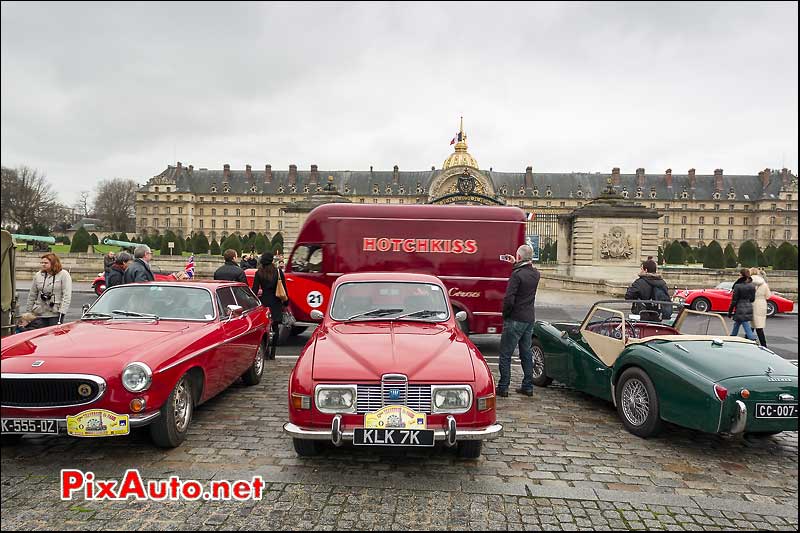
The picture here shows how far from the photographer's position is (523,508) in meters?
3.95

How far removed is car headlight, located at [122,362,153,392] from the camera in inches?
179

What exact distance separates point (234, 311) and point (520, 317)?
388 centimetres

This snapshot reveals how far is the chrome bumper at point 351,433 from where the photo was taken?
420cm

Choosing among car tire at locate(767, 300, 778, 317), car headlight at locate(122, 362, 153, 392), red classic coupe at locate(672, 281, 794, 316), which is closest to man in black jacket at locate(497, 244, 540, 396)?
car headlight at locate(122, 362, 153, 392)

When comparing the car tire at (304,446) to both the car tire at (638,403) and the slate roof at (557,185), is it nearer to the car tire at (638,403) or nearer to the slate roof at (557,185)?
the car tire at (638,403)

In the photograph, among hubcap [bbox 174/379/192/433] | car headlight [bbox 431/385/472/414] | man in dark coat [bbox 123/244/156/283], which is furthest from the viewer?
man in dark coat [bbox 123/244/156/283]

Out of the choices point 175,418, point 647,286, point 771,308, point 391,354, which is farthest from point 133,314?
point 771,308

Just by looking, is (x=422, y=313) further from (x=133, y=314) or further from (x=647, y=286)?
(x=647, y=286)

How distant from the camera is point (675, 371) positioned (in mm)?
5125

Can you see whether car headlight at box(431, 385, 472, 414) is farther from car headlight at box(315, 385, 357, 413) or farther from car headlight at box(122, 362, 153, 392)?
car headlight at box(122, 362, 153, 392)

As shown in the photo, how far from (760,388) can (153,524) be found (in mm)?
5277

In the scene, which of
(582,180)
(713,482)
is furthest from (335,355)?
(582,180)

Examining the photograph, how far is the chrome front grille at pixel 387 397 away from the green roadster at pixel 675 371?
263 centimetres

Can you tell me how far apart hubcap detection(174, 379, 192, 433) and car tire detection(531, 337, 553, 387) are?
4923 millimetres
